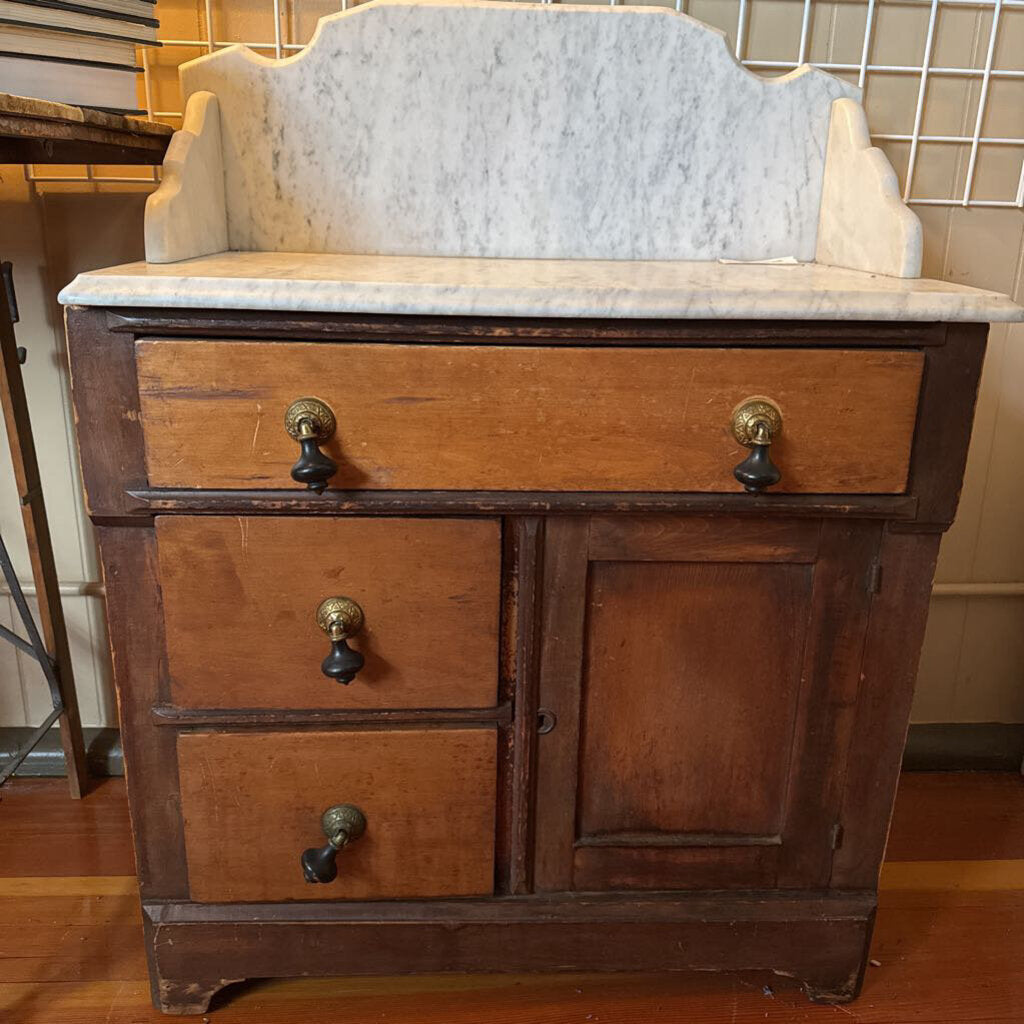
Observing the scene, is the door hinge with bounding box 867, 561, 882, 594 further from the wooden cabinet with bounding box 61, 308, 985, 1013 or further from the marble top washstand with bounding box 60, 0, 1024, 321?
the marble top washstand with bounding box 60, 0, 1024, 321

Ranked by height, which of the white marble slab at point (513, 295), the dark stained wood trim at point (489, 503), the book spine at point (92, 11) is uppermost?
the book spine at point (92, 11)

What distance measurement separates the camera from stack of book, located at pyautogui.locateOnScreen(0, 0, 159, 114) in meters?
0.96

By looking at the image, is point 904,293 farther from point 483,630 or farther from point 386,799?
point 386,799

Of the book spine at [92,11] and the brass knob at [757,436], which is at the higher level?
the book spine at [92,11]

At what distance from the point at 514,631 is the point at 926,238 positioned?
0.92 meters

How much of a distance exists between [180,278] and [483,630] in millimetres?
449

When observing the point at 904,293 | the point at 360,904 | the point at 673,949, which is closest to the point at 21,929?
the point at 360,904

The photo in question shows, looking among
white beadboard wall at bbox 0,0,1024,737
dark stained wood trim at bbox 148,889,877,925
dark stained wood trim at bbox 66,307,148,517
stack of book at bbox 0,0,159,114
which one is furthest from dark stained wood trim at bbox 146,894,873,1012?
stack of book at bbox 0,0,159,114

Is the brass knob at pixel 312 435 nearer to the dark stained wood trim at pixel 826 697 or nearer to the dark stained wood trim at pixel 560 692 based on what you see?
the dark stained wood trim at pixel 560 692

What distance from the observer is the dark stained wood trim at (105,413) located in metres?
0.85

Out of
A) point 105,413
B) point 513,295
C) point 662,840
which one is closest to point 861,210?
point 513,295

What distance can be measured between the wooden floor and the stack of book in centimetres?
103

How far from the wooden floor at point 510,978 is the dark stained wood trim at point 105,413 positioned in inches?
25.6

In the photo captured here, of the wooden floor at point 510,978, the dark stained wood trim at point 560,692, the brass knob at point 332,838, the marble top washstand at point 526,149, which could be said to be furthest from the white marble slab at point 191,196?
the wooden floor at point 510,978
